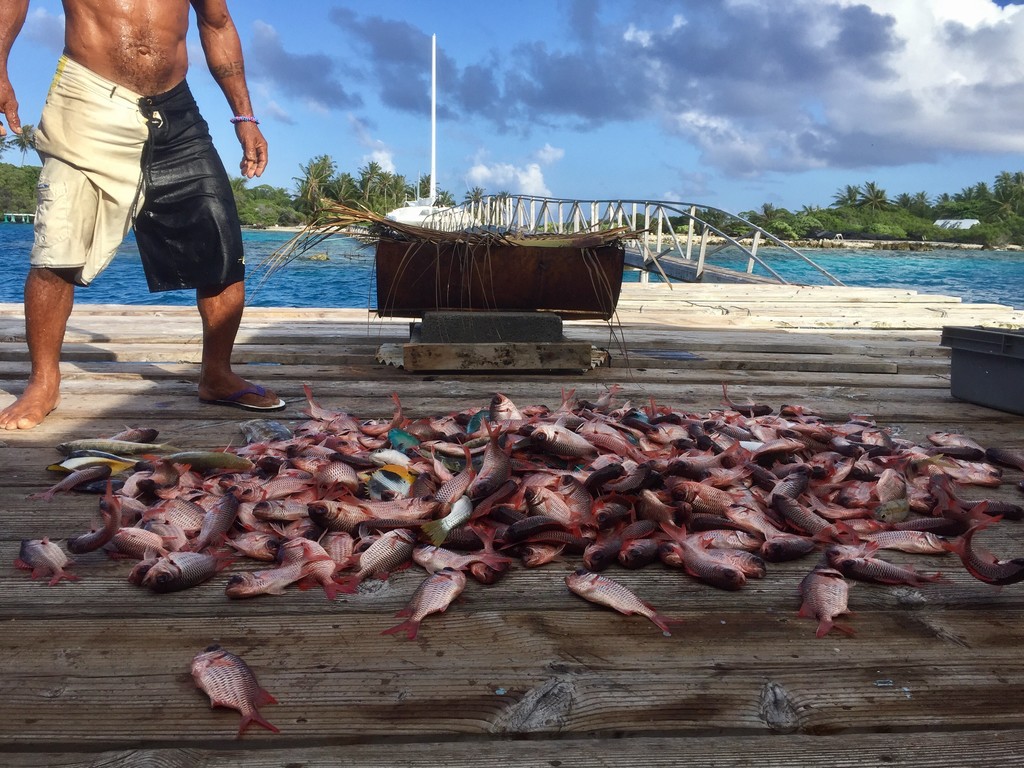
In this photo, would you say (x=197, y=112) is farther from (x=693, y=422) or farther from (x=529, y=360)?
(x=693, y=422)

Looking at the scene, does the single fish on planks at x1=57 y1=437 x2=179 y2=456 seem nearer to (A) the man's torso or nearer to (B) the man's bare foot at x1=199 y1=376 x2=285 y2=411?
(B) the man's bare foot at x1=199 y1=376 x2=285 y2=411

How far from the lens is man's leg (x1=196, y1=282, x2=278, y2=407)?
3.77 m

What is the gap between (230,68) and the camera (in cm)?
393

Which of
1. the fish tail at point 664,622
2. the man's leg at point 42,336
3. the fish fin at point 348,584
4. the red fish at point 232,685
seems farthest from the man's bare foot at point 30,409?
the fish tail at point 664,622

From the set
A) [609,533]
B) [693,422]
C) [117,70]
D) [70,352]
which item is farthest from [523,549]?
[70,352]

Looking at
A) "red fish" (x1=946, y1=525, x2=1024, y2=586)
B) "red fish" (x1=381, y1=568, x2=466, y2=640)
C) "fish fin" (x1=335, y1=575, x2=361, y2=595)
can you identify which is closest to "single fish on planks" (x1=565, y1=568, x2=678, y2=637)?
"red fish" (x1=381, y1=568, x2=466, y2=640)

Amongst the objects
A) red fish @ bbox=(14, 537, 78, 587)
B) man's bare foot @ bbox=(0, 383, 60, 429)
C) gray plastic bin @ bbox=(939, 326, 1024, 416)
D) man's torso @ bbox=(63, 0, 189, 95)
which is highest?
man's torso @ bbox=(63, 0, 189, 95)

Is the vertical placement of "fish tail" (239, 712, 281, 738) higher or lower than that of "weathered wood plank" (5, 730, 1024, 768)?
higher

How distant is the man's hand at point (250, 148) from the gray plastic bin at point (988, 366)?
374 cm

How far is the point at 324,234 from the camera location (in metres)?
4.31

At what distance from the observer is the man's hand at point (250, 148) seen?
3.98 meters

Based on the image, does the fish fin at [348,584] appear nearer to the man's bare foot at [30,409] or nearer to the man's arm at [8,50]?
the man's bare foot at [30,409]

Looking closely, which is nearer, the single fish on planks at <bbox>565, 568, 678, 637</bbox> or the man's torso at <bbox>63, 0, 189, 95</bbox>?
the single fish on planks at <bbox>565, 568, 678, 637</bbox>

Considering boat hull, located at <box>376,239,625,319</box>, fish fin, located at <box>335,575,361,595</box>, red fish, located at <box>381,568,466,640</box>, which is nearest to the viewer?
red fish, located at <box>381,568,466,640</box>
